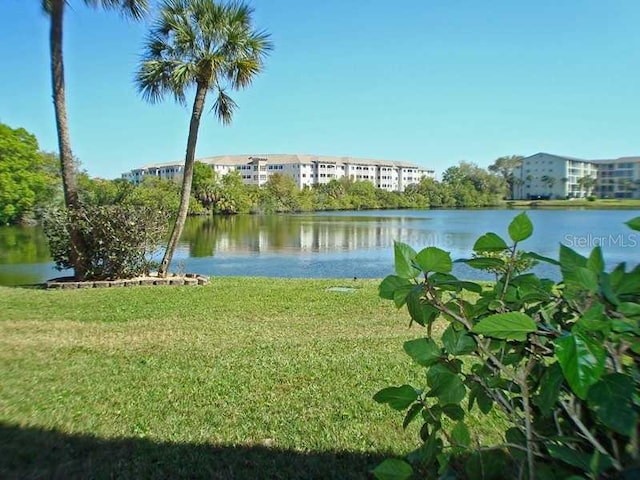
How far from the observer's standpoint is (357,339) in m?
5.67

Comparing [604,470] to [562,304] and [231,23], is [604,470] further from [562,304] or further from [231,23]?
[231,23]

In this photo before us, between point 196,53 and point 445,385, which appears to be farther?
point 196,53

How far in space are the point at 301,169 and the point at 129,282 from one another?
101m

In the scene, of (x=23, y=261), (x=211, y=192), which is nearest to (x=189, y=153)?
(x=23, y=261)

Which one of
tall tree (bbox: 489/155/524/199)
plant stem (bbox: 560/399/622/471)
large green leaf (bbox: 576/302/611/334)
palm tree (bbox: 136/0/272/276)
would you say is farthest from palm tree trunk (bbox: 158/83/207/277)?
tall tree (bbox: 489/155/524/199)

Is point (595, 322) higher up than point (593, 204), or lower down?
higher up

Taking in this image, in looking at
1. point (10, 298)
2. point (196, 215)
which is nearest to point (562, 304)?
point (10, 298)

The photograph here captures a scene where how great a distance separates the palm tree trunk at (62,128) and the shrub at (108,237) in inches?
6.1

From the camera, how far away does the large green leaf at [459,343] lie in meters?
1.08

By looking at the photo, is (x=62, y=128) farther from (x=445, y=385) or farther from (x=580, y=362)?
(x=580, y=362)

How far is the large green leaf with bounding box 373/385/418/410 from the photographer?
1161 millimetres

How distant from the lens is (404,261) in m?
1.08

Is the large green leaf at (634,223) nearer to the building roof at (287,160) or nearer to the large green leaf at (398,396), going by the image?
the large green leaf at (398,396)

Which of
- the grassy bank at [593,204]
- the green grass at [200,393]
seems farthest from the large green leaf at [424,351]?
the grassy bank at [593,204]
